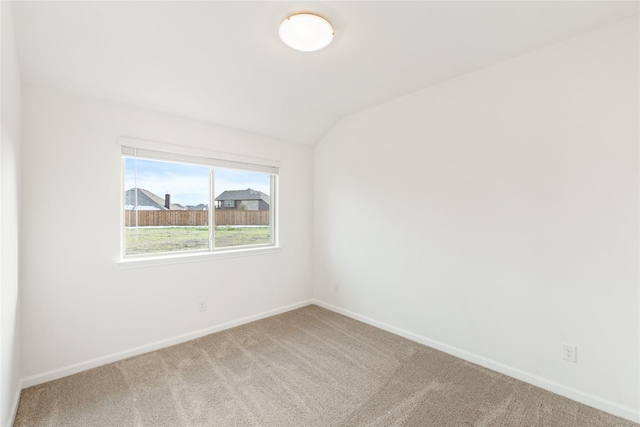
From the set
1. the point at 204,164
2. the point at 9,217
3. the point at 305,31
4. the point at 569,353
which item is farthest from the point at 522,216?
the point at 9,217

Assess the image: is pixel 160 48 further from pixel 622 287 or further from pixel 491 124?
pixel 622 287

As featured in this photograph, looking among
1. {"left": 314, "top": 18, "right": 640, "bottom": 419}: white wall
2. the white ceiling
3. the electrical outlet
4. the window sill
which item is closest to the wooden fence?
the window sill

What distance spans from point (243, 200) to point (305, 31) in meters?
2.13

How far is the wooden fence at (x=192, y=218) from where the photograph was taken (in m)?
2.69

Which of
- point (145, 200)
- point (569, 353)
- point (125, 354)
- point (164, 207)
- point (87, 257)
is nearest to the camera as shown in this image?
point (569, 353)

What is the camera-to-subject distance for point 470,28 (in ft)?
6.25

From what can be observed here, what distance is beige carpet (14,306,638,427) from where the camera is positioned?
1790 millimetres

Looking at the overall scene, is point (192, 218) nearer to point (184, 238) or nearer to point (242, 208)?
point (184, 238)

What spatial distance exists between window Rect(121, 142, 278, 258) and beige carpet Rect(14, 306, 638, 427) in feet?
3.49

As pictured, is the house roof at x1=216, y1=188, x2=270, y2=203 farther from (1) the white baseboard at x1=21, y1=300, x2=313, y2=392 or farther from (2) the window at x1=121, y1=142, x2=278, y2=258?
(1) the white baseboard at x1=21, y1=300, x2=313, y2=392

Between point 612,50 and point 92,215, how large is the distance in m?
3.96

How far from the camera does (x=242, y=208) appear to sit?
3.48m

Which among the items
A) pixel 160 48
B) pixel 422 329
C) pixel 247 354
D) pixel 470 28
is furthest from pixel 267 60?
pixel 422 329

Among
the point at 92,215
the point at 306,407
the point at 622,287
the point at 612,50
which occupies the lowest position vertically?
the point at 306,407
